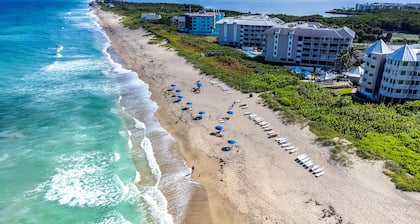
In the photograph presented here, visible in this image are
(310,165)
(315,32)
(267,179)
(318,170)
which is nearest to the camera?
(267,179)

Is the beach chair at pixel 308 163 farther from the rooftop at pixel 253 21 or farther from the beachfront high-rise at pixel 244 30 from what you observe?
the rooftop at pixel 253 21

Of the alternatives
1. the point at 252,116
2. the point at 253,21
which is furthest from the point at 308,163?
the point at 253,21

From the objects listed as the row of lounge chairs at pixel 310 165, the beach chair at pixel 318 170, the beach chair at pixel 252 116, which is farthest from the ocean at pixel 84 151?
the beach chair at pixel 318 170

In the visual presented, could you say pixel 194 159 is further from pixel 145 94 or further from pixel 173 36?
pixel 173 36

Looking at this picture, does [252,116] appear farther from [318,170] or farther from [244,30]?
[244,30]

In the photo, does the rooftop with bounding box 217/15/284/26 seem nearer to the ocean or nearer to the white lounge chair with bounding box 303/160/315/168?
the ocean

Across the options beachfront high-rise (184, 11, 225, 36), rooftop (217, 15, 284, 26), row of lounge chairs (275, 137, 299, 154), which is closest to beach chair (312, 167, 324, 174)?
row of lounge chairs (275, 137, 299, 154)
